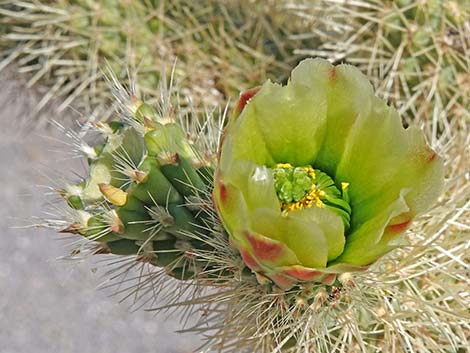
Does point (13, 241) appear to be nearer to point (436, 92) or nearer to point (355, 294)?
point (436, 92)

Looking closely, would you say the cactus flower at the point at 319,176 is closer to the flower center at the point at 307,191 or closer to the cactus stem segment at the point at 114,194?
the flower center at the point at 307,191

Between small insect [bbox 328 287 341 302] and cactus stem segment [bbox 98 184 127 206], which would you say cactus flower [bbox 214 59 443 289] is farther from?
cactus stem segment [bbox 98 184 127 206]

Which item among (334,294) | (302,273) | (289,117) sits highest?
(289,117)

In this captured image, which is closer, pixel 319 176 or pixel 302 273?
pixel 302 273

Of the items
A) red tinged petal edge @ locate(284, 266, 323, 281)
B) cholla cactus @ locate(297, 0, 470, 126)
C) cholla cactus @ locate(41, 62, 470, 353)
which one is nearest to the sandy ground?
cholla cactus @ locate(297, 0, 470, 126)

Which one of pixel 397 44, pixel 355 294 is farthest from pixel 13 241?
pixel 355 294

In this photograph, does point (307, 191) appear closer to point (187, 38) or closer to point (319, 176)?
point (319, 176)

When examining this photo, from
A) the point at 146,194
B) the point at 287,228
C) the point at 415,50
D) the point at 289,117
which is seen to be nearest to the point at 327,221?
the point at 287,228

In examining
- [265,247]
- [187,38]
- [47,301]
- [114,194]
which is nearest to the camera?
[265,247]
